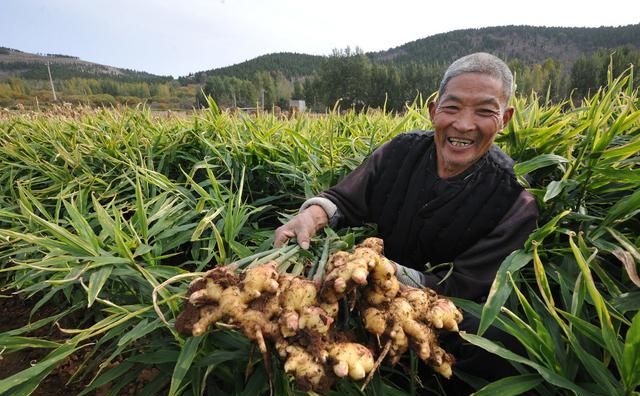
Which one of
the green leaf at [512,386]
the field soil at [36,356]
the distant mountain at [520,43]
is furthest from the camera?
the distant mountain at [520,43]

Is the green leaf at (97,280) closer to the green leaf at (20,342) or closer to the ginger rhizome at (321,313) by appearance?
the green leaf at (20,342)

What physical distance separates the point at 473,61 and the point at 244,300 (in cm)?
110

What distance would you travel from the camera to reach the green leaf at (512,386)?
0.72 m

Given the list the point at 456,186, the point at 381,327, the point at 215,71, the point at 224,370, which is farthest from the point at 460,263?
the point at 215,71

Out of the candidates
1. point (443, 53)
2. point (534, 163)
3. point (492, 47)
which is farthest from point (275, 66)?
point (534, 163)

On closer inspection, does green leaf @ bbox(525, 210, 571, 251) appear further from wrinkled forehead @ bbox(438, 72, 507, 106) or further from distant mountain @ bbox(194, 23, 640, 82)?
distant mountain @ bbox(194, 23, 640, 82)

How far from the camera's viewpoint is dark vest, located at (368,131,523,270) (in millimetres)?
1213

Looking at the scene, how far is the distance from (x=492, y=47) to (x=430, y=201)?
111 m

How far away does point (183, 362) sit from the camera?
829mm

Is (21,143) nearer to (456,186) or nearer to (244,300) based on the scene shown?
(244,300)

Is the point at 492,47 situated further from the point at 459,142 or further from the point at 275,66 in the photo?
the point at 459,142

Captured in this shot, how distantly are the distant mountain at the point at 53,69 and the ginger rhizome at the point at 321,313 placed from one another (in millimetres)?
81820

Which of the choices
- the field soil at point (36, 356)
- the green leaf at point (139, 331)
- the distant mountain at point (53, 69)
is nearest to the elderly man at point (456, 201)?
the green leaf at point (139, 331)

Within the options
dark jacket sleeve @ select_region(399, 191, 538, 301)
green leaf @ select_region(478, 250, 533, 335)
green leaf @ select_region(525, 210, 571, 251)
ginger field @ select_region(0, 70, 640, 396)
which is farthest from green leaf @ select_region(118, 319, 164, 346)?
green leaf @ select_region(525, 210, 571, 251)
